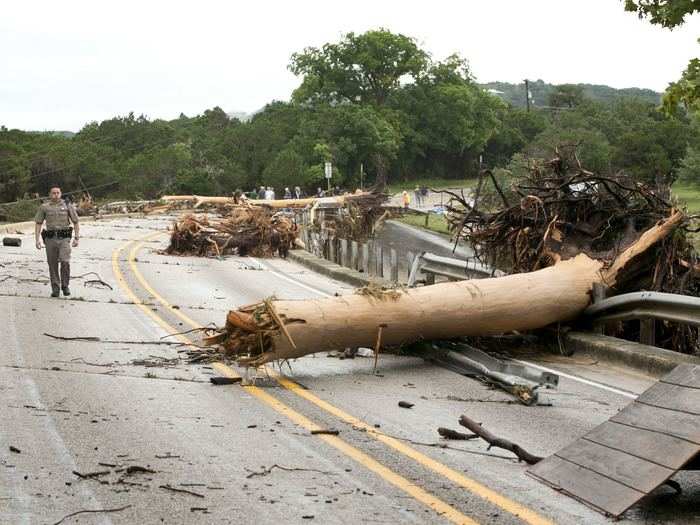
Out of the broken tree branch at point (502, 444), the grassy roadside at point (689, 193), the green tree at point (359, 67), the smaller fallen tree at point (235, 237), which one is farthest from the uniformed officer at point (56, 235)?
the green tree at point (359, 67)

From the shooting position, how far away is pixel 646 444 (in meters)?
6.22

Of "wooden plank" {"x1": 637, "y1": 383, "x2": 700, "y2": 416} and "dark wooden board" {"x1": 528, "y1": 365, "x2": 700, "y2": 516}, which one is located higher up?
"wooden plank" {"x1": 637, "y1": 383, "x2": 700, "y2": 416}

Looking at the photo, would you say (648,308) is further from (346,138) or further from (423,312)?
(346,138)

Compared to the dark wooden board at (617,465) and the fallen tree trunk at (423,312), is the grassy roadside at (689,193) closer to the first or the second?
the fallen tree trunk at (423,312)

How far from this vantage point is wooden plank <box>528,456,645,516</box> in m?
5.74

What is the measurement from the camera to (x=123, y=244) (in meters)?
33.2

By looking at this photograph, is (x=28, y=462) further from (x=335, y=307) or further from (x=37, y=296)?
(x=37, y=296)

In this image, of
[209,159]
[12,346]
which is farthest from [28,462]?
[209,159]

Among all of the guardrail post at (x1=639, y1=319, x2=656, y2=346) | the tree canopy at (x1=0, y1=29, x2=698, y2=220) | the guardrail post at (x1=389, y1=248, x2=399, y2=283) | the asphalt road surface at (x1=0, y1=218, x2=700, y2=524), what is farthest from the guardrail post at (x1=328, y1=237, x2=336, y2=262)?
the tree canopy at (x1=0, y1=29, x2=698, y2=220)

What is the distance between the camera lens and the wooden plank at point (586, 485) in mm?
5742

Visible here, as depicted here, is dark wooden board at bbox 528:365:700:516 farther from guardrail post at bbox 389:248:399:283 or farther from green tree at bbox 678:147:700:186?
green tree at bbox 678:147:700:186

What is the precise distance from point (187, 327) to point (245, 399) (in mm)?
4895

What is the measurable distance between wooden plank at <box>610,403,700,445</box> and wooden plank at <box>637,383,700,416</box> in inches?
1.6

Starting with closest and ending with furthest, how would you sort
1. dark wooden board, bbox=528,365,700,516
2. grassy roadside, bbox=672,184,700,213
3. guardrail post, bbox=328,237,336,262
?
dark wooden board, bbox=528,365,700,516 < guardrail post, bbox=328,237,336,262 < grassy roadside, bbox=672,184,700,213
